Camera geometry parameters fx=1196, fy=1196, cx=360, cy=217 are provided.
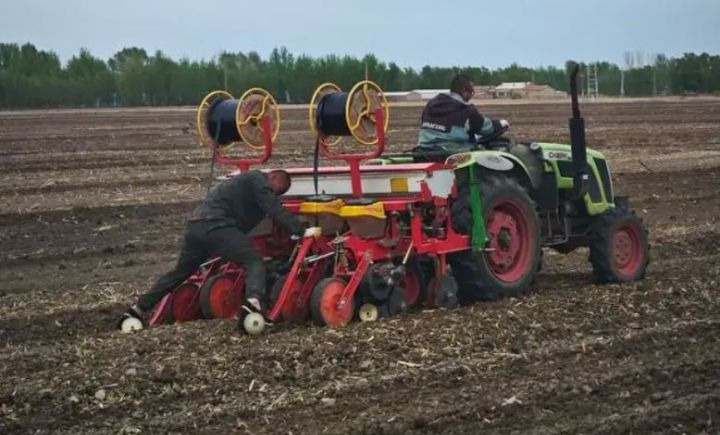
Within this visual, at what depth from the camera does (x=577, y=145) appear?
9.53m

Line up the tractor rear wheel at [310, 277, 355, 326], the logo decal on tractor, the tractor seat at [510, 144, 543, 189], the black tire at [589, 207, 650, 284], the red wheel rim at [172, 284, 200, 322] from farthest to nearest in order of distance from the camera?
1. the black tire at [589, 207, 650, 284]
2. the tractor seat at [510, 144, 543, 189]
3. the logo decal on tractor
4. the red wheel rim at [172, 284, 200, 322]
5. the tractor rear wheel at [310, 277, 355, 326]

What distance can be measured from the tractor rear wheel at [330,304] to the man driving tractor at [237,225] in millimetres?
372

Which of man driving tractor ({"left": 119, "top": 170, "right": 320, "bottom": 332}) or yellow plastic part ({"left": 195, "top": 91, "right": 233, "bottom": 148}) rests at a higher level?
yellow plastic part ({"left": 195, "top": 91, "right": 233, "bottom": 148})

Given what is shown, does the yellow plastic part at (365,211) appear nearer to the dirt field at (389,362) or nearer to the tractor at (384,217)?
the tractor at (384,217)

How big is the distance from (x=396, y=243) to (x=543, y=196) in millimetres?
1745

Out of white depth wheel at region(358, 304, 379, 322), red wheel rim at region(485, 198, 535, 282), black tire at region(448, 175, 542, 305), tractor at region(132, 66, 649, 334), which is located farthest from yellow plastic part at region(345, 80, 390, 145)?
red wheel rim at region(485, 198, 535, 282)

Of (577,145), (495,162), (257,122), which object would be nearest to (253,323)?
(257,122)

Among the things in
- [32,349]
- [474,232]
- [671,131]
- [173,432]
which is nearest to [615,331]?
[474,232]

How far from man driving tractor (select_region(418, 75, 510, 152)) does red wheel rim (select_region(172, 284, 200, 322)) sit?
2.15 meters

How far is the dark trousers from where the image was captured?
8.18 meters

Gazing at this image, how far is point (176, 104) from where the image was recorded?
286 ft

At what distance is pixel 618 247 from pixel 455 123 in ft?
6.13

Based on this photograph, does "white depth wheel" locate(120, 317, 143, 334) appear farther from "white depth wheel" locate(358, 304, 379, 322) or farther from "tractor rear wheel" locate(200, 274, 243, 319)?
"white depth wheel" locate(358, 304, 379, 322)

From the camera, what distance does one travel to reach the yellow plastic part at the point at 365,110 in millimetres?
8273
